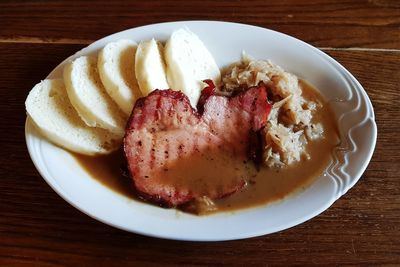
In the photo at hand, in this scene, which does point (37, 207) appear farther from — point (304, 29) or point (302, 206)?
point (304, 29)

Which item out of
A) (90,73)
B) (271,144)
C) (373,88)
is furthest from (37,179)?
(373,88)

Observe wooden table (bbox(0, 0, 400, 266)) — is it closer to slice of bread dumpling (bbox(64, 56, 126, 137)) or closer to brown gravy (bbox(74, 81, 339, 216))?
brown gravy (bbox(74, 81, 339, 216))

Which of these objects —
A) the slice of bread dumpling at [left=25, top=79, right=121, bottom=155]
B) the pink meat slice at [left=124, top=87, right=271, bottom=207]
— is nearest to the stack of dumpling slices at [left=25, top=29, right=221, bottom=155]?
the slice of bread dumpling at [left=25, top=79, right=121, bottom=155]

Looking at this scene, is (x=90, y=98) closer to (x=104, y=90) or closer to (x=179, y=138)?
(x=104, y=90)

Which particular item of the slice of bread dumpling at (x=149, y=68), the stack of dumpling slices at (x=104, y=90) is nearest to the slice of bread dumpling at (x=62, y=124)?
the stack of dumpling slices at (x=104, y=90)

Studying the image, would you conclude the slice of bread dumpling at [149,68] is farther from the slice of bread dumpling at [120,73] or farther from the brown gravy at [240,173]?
the brown gravy at [240,173]

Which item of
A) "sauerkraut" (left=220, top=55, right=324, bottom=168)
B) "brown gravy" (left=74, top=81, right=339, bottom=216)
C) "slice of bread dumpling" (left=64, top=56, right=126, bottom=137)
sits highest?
"slice of bread dumpling" (left=64, top=56, right=126, bottom=137)

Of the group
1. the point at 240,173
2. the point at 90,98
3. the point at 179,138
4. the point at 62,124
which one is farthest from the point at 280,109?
the point at 62,124
